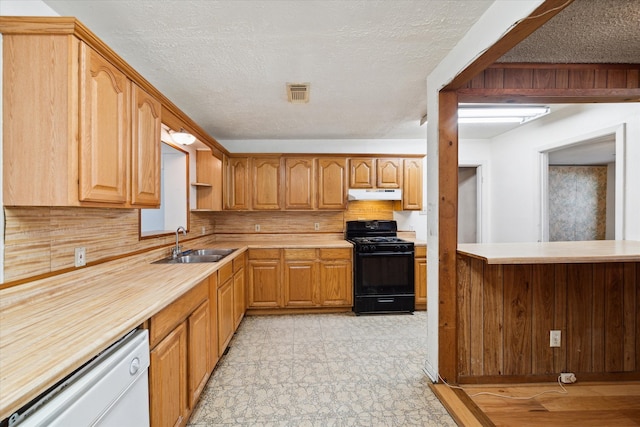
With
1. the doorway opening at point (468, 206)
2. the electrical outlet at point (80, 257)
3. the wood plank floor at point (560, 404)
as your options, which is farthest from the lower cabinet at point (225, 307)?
the doorway opening at point (468, 206)

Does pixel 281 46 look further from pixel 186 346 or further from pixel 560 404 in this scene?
pixel 560 404

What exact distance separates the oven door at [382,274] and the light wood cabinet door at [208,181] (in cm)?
190

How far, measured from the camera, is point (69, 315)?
1.16m

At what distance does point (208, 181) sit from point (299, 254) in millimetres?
1443

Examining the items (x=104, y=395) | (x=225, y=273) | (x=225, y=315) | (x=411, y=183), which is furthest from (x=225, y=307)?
(x=411, y=183)

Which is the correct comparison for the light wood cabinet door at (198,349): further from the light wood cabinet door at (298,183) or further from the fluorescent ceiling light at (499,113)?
the fluorescent ceiling light at (499,113)

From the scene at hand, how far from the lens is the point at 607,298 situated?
2084mm

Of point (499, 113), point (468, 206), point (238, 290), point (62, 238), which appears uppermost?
point (499, 113)

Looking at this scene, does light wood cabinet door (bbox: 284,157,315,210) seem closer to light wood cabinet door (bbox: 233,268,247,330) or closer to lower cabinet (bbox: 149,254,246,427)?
light wood cabinet door (bbox: 233,268,247,330)

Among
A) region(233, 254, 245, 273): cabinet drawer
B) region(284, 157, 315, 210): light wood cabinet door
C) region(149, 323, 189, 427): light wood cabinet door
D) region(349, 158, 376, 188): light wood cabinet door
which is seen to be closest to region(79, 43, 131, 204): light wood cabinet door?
region(149, 323, 189, 427): light wood cabinet door

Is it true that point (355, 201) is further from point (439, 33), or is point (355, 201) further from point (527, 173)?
point (439, 33)

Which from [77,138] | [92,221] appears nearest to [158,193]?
[92,221]

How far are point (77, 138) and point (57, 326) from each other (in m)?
0.77

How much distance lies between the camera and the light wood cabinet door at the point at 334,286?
3.50m
